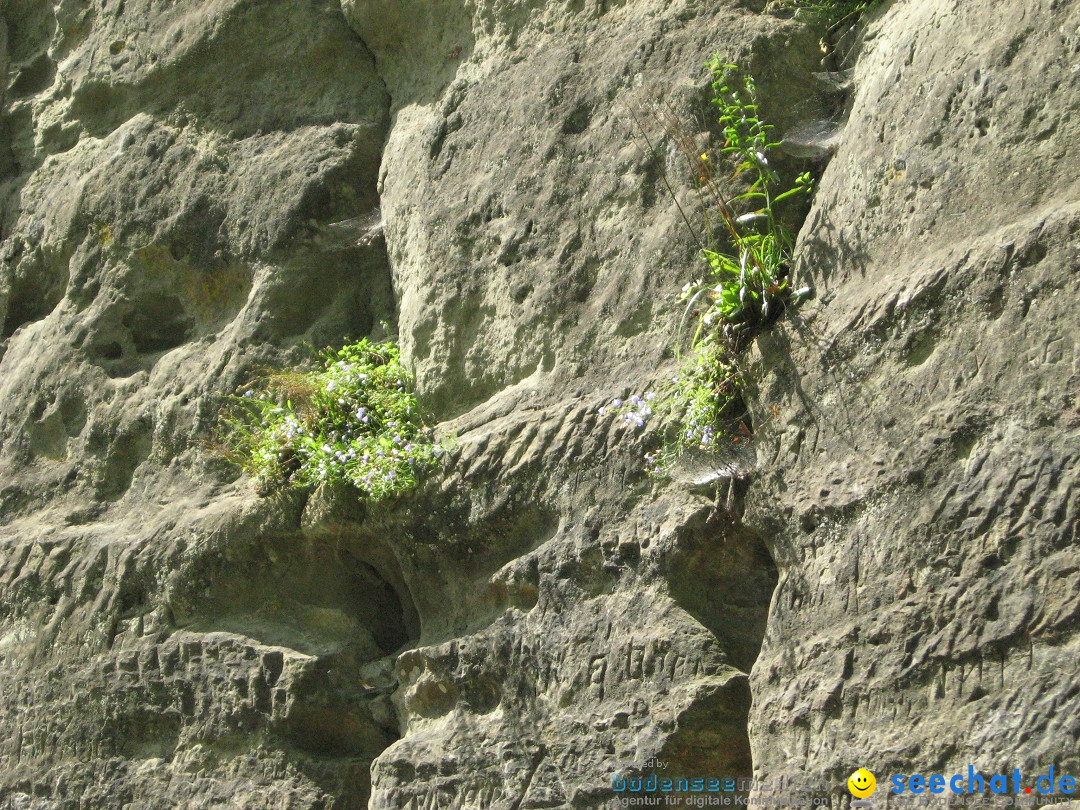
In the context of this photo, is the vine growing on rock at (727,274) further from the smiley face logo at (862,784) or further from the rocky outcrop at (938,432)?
the smiley face logo at (862,784)

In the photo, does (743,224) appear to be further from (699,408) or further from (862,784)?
(862,784)

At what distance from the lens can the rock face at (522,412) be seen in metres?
3.15

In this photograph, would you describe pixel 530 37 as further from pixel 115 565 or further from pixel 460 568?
pixel 115 565

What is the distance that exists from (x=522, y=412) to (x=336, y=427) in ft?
3.22

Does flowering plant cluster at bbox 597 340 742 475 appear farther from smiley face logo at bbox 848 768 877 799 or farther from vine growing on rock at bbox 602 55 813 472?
smiley face logo at bbox 848 768 877 799

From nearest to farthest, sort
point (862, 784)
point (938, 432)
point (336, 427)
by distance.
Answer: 1. point (862, 784)
2. point (938, 432)
3. point (336, 427)

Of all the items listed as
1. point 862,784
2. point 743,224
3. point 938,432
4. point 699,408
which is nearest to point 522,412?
point 699,408

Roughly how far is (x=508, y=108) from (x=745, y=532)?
7.54 feet

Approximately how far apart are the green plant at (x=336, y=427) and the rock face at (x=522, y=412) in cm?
12

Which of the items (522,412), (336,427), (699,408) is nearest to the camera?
(699,408)

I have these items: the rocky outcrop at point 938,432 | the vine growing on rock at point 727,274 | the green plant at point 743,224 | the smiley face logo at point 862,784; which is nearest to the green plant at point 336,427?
the vine growing on rock at point 727,274

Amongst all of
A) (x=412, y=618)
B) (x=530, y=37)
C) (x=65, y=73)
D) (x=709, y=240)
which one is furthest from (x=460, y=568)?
(x=65, y=73)

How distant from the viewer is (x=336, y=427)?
5.09 m

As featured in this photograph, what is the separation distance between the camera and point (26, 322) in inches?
271
